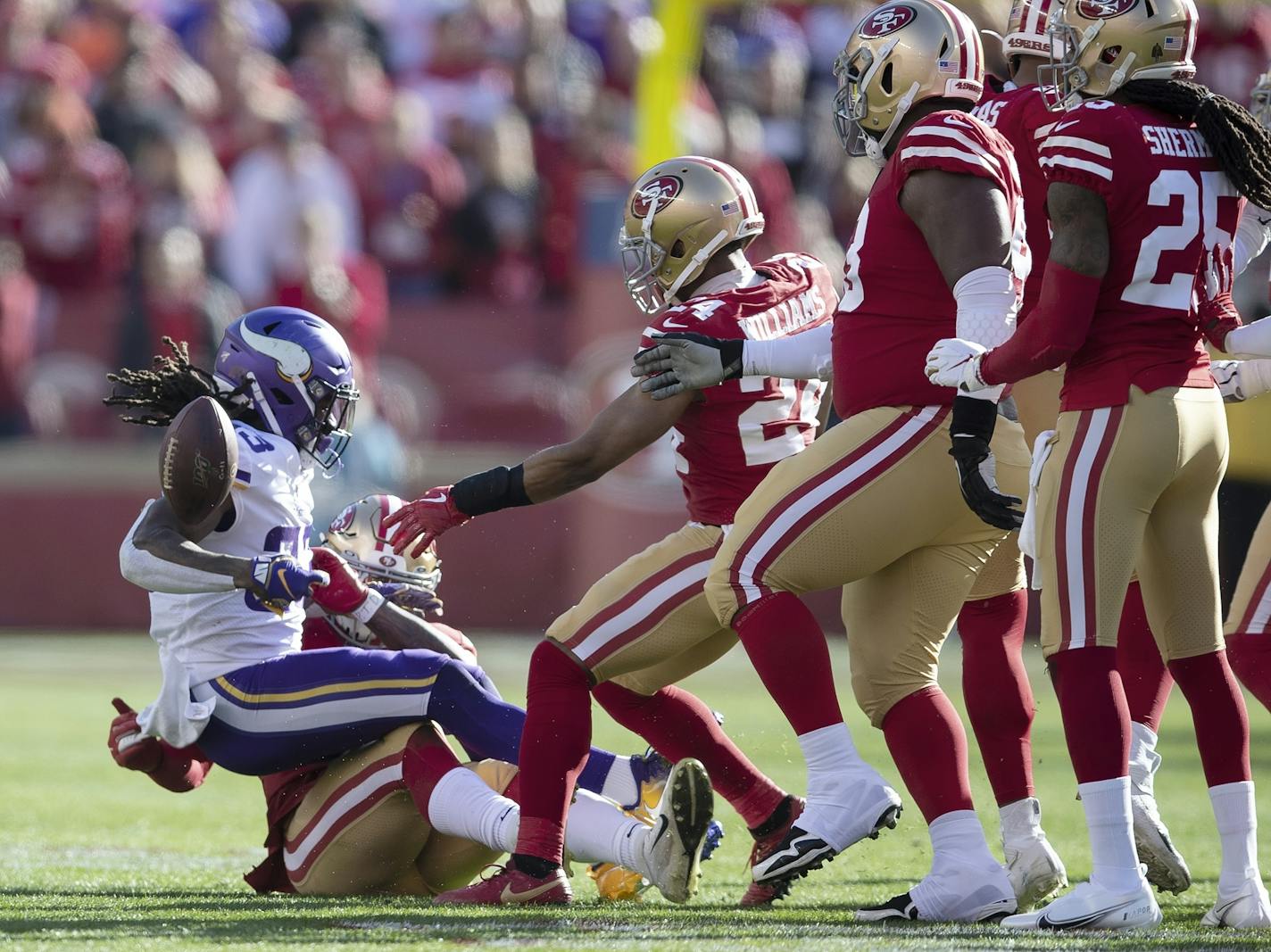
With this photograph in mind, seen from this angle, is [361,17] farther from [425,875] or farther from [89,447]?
[425,875]

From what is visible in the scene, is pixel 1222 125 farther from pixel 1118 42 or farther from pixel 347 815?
pixel 347 815

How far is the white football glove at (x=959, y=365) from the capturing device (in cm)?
388

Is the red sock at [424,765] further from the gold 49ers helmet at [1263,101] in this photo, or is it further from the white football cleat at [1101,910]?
the gold 49ers helmet at [1263,101]

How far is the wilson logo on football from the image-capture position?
4.03 metres

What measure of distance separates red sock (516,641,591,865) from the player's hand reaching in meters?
0.64

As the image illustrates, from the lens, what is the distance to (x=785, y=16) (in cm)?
1327

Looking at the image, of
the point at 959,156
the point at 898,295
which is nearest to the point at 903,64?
the point at 959,156

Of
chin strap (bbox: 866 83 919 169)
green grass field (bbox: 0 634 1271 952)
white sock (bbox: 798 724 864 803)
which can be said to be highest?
chin strap (bbox: 866 83 919 169)

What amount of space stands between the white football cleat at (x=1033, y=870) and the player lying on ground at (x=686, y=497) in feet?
1.70

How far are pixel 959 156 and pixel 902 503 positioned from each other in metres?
0.70

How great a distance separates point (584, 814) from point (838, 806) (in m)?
0.67

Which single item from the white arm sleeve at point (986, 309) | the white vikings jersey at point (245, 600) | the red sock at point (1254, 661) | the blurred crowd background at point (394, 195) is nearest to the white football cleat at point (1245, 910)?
the red sock at point (1254, 661)

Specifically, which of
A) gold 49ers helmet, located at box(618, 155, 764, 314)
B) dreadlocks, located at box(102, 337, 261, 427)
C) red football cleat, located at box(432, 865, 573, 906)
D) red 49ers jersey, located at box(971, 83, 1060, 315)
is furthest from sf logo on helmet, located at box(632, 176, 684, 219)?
red football cleat, located at box(432, 865, 573, 906)

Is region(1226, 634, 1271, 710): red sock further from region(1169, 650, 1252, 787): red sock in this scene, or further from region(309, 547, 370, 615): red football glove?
region(309, 547, 370, 615): red football glove
